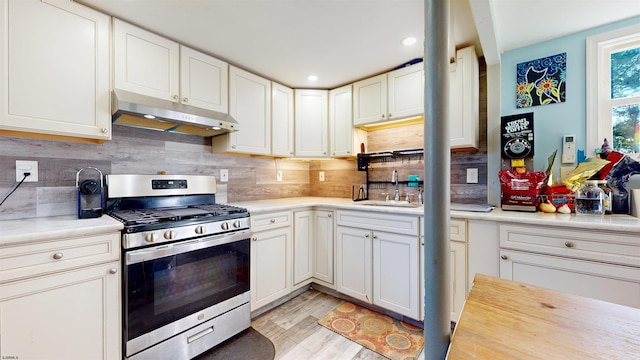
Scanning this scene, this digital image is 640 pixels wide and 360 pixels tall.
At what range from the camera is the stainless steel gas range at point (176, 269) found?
1.38 meters

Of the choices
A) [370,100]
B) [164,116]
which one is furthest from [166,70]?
[370,100]

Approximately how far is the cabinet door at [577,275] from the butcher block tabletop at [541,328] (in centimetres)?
114

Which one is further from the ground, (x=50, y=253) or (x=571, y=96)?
(x=571, y=96)

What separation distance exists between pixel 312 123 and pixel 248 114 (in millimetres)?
751

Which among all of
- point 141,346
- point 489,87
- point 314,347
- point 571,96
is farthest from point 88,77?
point 571,96

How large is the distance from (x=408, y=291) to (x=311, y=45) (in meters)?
2.07

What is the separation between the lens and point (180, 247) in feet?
4.98

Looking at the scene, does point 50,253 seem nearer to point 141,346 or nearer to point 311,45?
point 141,346

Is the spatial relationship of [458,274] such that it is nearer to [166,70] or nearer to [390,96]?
[390,96]

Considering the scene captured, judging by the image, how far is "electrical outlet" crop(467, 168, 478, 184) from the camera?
2.16m

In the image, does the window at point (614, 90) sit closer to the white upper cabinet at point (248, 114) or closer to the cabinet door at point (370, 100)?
the cabinet door at point (370, 100)

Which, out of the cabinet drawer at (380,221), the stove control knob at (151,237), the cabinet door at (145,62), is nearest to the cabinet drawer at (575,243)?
the cabinet drawer at (380,221)

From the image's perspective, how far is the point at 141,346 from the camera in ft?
4.55

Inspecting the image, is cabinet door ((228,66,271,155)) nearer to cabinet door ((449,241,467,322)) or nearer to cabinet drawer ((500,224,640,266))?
cabinet door ((449,241,467,322))
